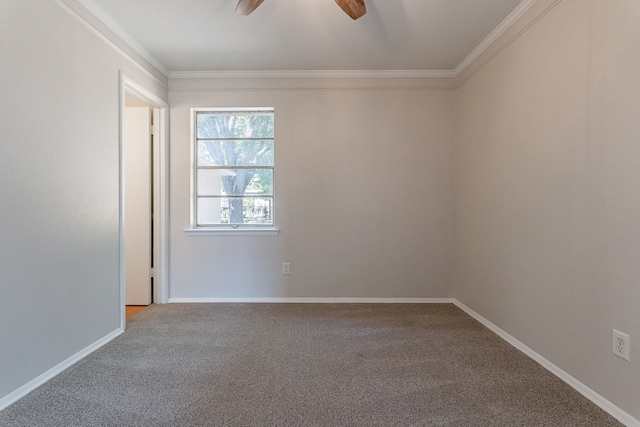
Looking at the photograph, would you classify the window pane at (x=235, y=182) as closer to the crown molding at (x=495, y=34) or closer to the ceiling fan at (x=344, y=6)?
the ceiling fan at (x=344, y=6)

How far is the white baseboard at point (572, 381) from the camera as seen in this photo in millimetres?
1506

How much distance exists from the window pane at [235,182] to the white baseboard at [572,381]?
2.48m

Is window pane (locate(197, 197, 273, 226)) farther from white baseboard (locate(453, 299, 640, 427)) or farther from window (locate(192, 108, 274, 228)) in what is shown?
white baseboard (locate(453, 299, 640, 427))

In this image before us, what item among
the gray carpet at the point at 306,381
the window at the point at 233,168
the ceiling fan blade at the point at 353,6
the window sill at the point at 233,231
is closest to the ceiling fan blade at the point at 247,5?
the ceiling fan blade at the point at 353,6

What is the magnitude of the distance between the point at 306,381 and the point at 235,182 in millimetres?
2270

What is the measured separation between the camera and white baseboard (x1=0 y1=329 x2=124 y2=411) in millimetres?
1636

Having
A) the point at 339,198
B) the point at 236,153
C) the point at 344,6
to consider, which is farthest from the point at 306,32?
the point at 339,198

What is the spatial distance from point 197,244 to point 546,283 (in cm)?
308

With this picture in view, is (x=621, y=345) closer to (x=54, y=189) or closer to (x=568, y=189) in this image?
(x=568, y=189)

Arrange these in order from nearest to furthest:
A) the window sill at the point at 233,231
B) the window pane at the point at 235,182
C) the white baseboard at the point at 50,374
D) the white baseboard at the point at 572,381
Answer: the white baseboard at the point at 572,381 → the white baseboard at the point at 50,374 → the window sill at the point at 233,231 → the window pane at the point at 235,182

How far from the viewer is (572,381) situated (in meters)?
1.82

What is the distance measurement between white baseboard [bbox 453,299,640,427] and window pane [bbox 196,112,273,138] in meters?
2.87

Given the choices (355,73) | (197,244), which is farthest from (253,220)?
(355,73)

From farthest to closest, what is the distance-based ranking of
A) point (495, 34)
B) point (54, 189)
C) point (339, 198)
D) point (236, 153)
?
point (236, 153), point (339, 198), point (495, 34), point (54, 189)
